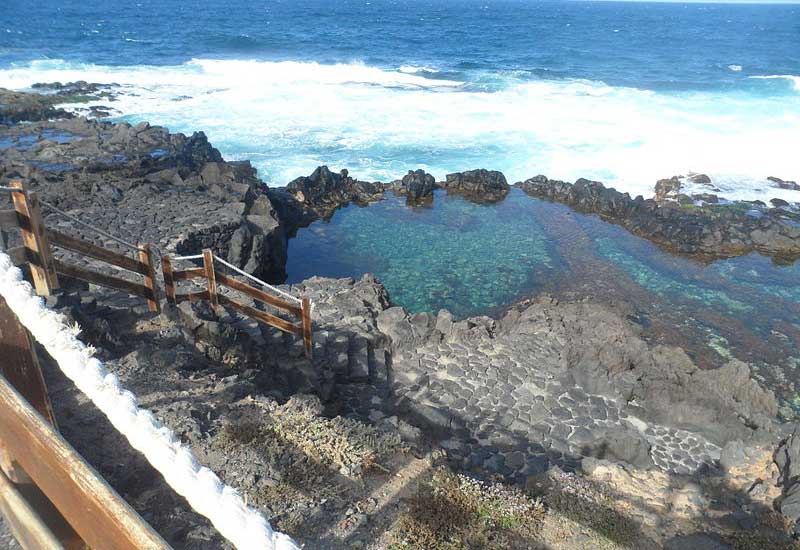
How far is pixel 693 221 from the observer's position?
24141mm

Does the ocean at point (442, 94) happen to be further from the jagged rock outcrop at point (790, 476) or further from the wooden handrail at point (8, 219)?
the wooden handrail at point (8, 219)

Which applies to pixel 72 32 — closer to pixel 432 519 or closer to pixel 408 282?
pixel 408 282

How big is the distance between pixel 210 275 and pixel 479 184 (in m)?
19.4

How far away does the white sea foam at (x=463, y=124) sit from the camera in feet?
102

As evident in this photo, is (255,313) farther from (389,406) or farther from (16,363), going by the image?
(16,363)

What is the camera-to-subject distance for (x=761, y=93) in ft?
159

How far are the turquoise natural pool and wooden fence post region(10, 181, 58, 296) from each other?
11764mm

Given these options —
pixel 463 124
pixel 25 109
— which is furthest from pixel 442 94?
pixel 25 109

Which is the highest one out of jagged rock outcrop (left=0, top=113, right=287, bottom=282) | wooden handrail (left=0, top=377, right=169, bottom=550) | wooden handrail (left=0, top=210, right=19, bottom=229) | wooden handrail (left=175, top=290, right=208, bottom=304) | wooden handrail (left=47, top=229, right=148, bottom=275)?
wooden handrail (left=0, top=377, right=169, bottom=550)

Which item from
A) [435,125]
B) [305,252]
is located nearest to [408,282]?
[305,252]

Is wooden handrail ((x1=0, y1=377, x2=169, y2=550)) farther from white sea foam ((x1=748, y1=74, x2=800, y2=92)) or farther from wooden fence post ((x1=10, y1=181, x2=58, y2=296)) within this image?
white sea foam ((x1=748, y1=74, x2=800, y2=92))

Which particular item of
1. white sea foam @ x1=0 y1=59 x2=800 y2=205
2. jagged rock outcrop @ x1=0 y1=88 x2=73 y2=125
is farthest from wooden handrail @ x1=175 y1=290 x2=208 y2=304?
jagged rock outcrop @ x1=0 y1=88 x2=73 y2=125

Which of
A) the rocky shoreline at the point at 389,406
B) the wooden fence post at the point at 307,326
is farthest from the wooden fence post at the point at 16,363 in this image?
the wooden fence post at the point at 307,326

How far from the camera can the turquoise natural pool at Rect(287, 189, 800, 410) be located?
17.2m
